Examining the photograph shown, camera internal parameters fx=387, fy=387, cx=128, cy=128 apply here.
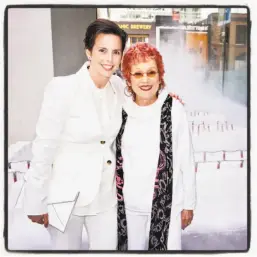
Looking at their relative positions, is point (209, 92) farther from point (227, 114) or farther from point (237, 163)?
point (237, 163)

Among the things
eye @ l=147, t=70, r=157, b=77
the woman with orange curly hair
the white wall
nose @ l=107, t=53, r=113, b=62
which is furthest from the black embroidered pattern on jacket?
the white wall

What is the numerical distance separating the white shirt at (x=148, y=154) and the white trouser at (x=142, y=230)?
3 cm

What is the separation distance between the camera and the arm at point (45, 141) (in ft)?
5.39

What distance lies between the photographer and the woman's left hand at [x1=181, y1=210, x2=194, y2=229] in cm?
172

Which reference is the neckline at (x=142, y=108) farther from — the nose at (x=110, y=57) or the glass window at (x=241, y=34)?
the glass window at (x=241, y=34)

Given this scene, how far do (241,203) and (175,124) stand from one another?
18.7 inches

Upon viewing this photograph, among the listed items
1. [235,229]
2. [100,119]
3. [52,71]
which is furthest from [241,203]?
[52,71]

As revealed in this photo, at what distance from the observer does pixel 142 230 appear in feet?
5.59

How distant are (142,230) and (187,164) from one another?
13.8 inches

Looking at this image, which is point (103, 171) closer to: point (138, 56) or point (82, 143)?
point (82, 143)

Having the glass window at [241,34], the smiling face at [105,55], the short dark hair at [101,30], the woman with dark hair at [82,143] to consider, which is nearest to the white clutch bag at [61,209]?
the woman with dark hair at [82,143]

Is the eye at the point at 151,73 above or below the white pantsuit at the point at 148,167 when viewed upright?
above

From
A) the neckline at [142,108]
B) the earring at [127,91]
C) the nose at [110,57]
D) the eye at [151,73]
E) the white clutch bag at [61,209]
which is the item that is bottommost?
the white clutch bag at [61,209]

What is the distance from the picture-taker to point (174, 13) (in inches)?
67.3
